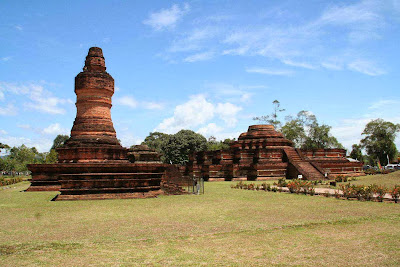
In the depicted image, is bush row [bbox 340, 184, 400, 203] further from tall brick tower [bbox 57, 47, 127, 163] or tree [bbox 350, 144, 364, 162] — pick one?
tree [bbox 350, 144, 364, 162]

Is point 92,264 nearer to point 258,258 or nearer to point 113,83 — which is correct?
point 258,258

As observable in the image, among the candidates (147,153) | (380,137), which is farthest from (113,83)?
(380,137)

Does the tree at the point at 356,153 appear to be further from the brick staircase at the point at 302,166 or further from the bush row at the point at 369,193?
the bush row at the point at 369,193

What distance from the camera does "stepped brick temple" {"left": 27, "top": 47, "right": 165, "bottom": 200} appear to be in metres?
15.0

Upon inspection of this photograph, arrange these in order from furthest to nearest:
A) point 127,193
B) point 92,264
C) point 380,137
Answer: point 380,137, point 127,193, point 92,264

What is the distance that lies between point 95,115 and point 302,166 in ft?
64.9

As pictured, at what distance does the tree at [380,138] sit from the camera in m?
59.2

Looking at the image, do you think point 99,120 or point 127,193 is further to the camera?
point 99,120

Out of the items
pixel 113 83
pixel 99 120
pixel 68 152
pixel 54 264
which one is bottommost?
pixel 54 264

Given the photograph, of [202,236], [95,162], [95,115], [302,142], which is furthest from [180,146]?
[202,236]

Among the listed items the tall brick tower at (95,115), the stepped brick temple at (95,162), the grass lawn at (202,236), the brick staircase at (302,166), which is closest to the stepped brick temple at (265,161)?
the brick staircase at (302,166)

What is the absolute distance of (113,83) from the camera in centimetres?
2244

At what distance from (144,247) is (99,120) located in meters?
16.5

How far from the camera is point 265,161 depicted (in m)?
33.0
